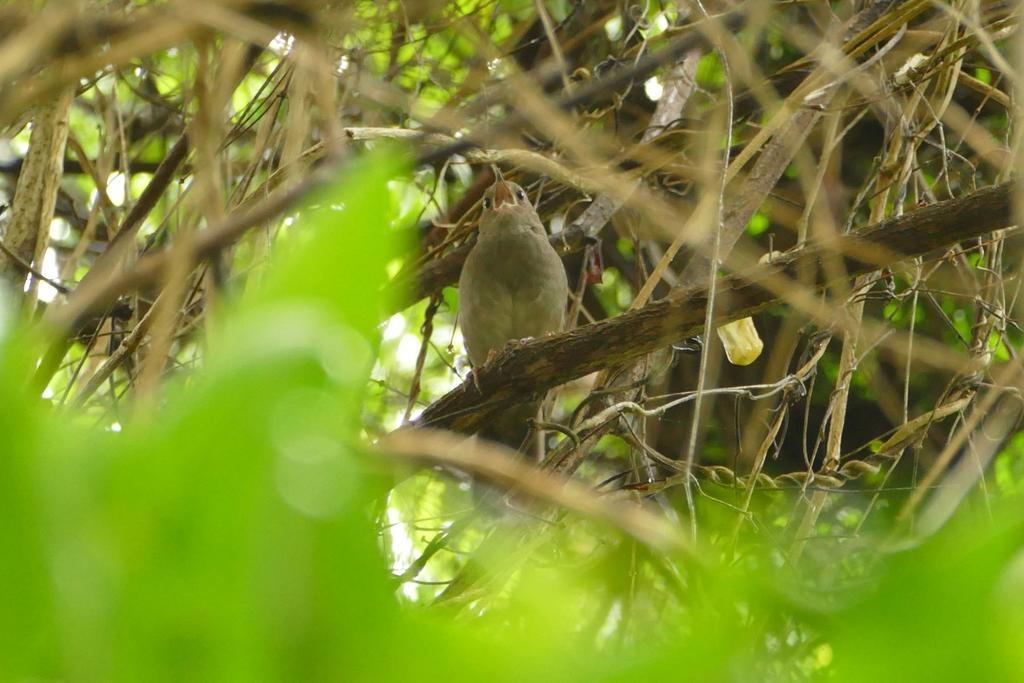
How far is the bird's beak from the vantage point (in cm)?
367

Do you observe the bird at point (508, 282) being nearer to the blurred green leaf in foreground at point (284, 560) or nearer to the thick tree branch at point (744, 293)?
the thick tree branch at point (744, 293)

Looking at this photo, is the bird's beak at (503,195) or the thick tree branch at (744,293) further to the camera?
the bird's beak at (503,195)

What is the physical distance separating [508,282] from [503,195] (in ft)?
0.92

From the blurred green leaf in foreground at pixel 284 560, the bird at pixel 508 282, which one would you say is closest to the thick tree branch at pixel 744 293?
the bird at pixel 508 282

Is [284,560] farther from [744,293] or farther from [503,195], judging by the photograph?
[503,195]

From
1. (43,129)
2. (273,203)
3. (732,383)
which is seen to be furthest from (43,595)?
(732,383)

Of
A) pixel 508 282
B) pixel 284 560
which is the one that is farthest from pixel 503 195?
pixel 284 560

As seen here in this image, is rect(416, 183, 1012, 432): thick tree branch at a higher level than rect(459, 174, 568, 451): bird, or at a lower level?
lower

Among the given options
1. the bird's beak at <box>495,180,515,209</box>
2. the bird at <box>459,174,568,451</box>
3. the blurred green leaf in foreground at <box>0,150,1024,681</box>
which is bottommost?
the blurred green leaf in foreground at <box>0,150,1024,681</box>

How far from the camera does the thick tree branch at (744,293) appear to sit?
2.16 m

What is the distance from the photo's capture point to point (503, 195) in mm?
3701

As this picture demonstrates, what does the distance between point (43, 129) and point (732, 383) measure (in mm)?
2584

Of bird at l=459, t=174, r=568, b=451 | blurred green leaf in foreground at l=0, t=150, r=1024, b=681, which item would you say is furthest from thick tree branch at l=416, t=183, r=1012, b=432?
blurred green leaf in foreground at l=0, t=150, r=1024, b=681

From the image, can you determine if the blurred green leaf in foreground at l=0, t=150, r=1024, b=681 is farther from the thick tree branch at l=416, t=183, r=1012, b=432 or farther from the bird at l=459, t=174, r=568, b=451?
the bird at l=459, t=174, r=568, b=451
